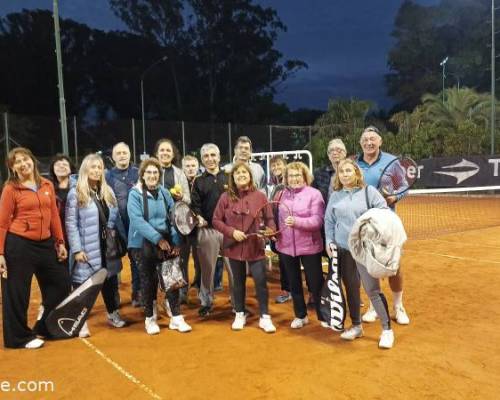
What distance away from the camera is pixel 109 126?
75.4 ft

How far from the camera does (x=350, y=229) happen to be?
177 inches

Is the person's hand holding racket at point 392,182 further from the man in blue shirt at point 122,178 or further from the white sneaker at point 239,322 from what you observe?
the man in blue shirt at point 122,178

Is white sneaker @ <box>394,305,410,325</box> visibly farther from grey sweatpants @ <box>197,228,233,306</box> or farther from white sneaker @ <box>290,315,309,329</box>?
grey sweatpants @ <box>197,228,233,306</box>

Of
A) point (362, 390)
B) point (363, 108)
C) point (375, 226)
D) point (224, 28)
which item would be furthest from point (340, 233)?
point (224, 28)

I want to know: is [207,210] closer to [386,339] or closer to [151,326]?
[151,326]

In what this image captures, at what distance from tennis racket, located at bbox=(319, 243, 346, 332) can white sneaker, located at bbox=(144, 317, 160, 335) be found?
1.71 m

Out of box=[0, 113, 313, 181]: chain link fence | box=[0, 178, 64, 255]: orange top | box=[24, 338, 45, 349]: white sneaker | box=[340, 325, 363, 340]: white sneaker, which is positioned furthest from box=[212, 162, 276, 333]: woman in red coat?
box=[0, 113, 313, 181]: chain link fence

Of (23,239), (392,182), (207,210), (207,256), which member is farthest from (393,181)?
(23,239)

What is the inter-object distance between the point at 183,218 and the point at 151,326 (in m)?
1.13

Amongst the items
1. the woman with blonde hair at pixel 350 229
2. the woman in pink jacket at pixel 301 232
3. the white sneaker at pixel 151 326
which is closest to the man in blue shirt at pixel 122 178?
the white sneaker at pixel 151 326

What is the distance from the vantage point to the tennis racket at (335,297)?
4531mm

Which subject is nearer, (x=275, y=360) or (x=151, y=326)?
(x=275, y=360)

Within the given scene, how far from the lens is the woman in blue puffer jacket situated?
4887 mm

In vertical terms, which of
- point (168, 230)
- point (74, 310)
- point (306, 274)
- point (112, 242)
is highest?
point (168, 230)
